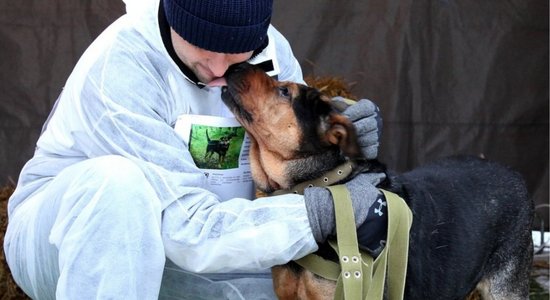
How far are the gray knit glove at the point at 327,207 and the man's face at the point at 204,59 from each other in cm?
57

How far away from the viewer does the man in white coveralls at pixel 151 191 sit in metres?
3.36

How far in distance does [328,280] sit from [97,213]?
2.90 ft

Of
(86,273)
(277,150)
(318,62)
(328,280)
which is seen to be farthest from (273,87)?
(318,62)

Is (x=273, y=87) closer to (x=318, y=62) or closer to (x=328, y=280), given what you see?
(x=328, y=280)

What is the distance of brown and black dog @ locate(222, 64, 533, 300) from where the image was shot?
3.74m

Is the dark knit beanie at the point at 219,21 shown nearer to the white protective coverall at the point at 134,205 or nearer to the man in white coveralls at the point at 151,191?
the man in white coveralls at the point at 151,191

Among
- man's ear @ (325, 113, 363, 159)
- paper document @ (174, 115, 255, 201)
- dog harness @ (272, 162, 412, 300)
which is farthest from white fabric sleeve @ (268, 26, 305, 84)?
dog harness @ (272, 162, 412, 300)

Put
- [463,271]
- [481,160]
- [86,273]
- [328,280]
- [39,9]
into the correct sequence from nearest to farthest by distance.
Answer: [86,273], [328,280], [463,271], [481,160], [39,9]

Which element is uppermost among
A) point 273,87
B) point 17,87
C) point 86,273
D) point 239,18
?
point 239,18

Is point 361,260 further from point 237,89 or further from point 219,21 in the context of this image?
point 219,21

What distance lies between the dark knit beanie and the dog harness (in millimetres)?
632

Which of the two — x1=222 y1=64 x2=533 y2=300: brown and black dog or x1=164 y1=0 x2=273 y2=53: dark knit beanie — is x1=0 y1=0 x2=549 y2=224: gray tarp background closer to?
x1=222 y1=64 x2=533 y2=300: brown and black dog

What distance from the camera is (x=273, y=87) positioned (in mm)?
3797

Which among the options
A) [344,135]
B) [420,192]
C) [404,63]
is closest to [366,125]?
[344,135]
